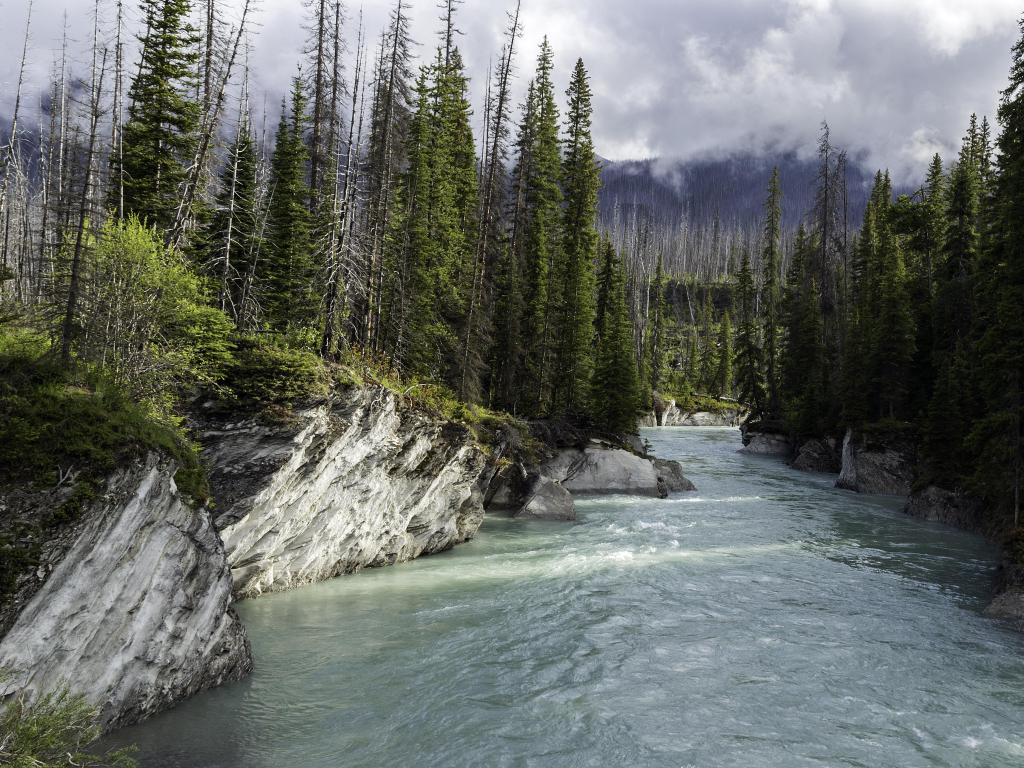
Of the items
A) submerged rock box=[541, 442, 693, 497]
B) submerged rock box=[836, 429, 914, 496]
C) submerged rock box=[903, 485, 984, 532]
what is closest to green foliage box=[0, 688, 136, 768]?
submerged rock box=[541, 442, 693, 497]

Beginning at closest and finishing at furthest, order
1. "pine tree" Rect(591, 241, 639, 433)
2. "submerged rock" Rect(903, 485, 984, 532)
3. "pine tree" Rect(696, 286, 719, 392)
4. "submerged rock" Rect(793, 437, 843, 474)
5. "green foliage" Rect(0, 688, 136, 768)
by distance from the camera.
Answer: "green foliage" Rect(0, 688, 136, 768) → "submerged rock" Rect(903, 485, 984, 532) → "pine tree" Rect(591, 241, 639, 433) → "submerged rock" Rect(793, 437, 843, 474) → "pine tree" Rect(696, 286, 719, 392)

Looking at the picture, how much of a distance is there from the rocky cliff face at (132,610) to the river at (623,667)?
0.54 meters

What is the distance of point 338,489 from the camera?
15.8 meters

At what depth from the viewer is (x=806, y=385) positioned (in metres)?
50.2

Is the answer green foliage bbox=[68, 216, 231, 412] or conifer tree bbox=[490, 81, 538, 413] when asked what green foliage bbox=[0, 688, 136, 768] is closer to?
green foliage bbox=[68, 216, 231, 412]

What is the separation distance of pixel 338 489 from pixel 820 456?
38859 mm

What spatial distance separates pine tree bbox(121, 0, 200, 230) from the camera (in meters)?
21.3

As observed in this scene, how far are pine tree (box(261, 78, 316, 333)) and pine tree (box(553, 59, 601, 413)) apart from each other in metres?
17.6

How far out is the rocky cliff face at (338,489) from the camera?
13156 mm

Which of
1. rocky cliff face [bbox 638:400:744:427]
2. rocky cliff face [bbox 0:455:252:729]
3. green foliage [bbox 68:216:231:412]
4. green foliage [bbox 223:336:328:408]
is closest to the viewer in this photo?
rocky cliff face [bbox 0:455:252:729]

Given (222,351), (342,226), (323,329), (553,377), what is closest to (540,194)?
(553,377)

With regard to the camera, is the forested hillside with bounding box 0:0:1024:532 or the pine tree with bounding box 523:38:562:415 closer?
the forested hillside with bounding box 0:0:1024:532

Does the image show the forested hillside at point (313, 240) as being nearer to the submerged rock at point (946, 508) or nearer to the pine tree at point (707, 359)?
the submerged rock at point (946, 508)

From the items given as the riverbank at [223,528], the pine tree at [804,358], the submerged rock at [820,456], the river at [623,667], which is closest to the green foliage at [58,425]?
the riverbank at [223,528]
